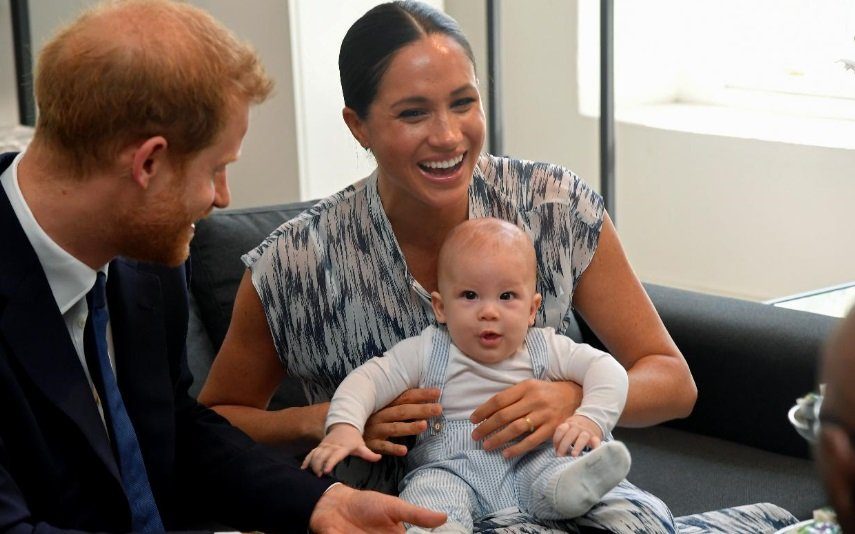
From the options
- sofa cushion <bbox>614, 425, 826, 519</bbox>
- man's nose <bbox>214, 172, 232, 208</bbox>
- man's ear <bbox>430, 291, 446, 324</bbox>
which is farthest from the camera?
sofa cushion <bbox>614, 425, 826, 519</bbox>

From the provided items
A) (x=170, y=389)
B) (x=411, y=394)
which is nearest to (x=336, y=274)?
(x=411, y=394)

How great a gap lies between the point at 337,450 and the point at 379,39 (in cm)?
72

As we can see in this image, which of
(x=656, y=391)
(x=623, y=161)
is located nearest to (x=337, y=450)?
(x=656, y=391)

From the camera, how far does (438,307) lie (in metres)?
2.19

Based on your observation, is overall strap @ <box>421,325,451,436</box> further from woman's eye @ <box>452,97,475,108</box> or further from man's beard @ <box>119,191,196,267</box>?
man's beard @ <box>119,191,196,267</box>

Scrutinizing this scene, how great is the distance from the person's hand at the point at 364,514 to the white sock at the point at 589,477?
0.19m

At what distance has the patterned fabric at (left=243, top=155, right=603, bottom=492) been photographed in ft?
7.57

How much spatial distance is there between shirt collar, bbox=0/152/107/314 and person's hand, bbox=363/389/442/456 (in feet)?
1.85

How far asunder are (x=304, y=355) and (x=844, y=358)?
171 cm

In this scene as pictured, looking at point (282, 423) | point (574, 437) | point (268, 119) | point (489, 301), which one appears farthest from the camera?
point (268, 119)

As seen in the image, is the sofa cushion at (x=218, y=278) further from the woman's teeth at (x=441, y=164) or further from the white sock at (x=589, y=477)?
the white sock at (x=589, y=477)

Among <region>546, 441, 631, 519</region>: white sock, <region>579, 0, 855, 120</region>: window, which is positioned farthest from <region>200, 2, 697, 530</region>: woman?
<region>579, 0, 855, 120</region>: window

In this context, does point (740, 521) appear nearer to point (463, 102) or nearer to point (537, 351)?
point (537, 351)

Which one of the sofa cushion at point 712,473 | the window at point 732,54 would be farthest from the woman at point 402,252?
the window at point 732,54
